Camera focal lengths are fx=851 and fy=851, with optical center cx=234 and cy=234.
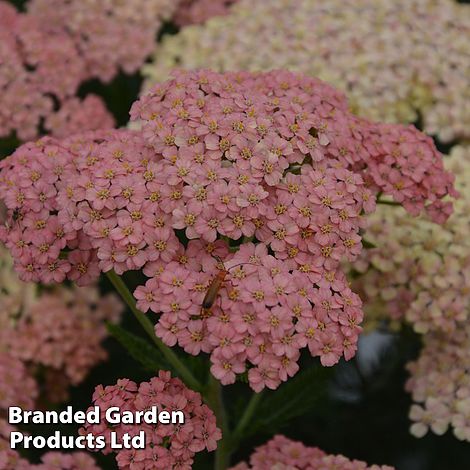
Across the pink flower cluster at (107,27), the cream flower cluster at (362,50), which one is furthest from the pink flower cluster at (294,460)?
the pink flower cluster at (107,27)

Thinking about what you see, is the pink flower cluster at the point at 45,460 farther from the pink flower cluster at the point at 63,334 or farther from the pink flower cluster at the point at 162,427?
the pink flower cluster at the point at 63,334

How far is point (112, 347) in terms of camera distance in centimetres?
214

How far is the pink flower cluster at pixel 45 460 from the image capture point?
139cm

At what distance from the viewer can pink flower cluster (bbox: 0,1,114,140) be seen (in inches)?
74.5

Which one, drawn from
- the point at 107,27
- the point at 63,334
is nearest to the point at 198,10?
the point at 107,27

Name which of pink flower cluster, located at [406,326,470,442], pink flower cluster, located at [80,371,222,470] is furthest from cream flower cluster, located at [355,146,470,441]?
pink flower cluster, located at [80,371,222,470]

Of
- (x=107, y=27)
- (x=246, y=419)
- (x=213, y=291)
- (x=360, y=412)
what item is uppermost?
(x=213, y=291)

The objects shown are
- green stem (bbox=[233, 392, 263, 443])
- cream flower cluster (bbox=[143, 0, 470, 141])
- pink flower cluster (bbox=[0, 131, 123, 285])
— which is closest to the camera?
pink flower cluster (bbox=[0, 131, 123, 285])

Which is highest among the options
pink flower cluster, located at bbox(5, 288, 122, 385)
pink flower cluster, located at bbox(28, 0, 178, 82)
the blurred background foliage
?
pink flower cluster, located at bbox(28, 0, 178, 82)

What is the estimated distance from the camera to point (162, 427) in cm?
123

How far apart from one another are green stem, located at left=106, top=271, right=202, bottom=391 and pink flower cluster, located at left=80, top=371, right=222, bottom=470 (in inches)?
6.5

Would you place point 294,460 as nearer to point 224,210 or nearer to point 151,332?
point 151,332

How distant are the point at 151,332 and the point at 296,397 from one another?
0.35 meters

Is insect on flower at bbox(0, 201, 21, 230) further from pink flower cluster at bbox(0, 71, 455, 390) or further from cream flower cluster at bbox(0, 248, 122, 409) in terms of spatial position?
cream flower cluster at bbox(0, 248, 122, 409)
